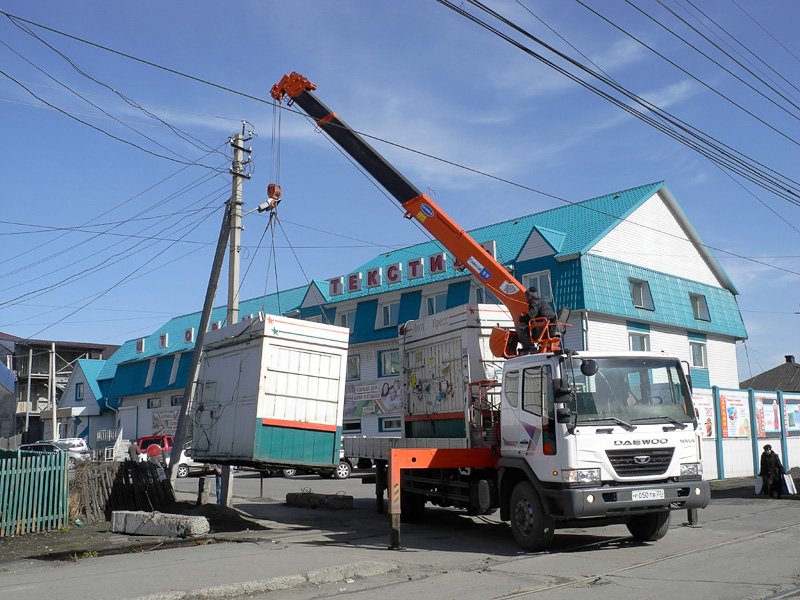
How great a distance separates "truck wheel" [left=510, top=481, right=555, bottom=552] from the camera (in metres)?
11.1

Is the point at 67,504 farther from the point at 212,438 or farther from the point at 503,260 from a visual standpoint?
the point at 503,260

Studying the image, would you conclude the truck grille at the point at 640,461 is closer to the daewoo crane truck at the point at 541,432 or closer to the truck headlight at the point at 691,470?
the daewoo crane truck at the point at 541,432

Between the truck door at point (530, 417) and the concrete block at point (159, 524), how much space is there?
5182 mm

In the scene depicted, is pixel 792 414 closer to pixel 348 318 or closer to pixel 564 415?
pixel 348 318

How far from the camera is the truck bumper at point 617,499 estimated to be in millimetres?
10422

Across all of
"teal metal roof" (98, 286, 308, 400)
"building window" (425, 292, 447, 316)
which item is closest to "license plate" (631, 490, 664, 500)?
"building window" (425, 292, 447, 316)

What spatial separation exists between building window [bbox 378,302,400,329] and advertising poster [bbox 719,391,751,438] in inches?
601

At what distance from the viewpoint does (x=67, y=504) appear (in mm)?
15430

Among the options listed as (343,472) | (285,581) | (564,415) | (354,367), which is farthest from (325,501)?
(354,367)

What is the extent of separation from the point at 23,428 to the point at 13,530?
57.6 meters

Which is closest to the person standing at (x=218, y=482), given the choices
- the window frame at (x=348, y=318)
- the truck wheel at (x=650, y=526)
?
the truck wheel at (x=650, y=526)

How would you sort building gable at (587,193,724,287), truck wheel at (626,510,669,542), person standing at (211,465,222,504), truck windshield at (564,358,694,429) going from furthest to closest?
building gable at (587,193,724,287) → person standing at (211,465,222,504) → truck wheel at (626,510,669,542) → truck windshield at (564,358,694,429)

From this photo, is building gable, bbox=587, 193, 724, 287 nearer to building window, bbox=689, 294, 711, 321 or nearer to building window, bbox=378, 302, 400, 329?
building window, bbox=689, 294, 711, 321

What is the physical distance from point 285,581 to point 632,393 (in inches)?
214
